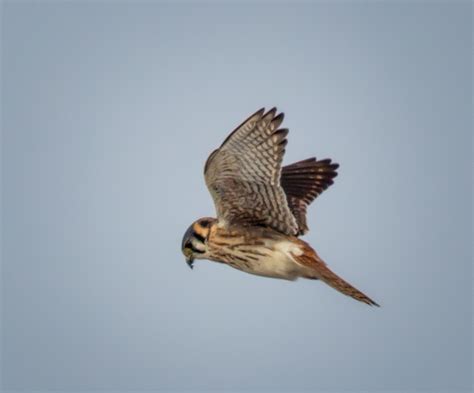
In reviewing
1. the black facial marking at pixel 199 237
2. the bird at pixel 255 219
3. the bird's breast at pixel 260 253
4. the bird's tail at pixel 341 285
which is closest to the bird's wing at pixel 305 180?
the bird at pixel 255 219

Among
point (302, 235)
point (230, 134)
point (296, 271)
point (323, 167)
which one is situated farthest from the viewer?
point (323, 167)

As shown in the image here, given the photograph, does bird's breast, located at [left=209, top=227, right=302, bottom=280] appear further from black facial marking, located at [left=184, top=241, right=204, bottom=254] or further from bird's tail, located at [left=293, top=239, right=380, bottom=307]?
black facial marking, located at [left=184, top=241, right=204, bottom=254]

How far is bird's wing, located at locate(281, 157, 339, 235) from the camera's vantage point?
8.11 m

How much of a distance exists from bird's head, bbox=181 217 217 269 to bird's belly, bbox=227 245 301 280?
12.8 inches

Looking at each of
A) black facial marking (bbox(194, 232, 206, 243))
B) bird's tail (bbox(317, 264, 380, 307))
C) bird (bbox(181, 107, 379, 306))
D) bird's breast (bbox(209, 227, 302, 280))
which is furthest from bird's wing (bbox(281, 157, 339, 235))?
bird's tail (bbox(317, 264, 380, 307))

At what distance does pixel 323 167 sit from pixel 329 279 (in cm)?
178

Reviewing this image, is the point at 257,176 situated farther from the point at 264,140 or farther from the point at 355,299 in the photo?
the point at 355,299

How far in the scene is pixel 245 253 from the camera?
7223 millimetres

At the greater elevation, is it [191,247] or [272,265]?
[191,247]

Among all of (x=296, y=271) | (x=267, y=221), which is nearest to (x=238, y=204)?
(x=267, y=221)

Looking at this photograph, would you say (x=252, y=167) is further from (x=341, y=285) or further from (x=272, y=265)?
(x=341, y=285)

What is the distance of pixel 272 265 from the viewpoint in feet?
23.4

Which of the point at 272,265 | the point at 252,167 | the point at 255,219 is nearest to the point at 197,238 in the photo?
the point at 255,219

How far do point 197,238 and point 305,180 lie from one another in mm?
1414
